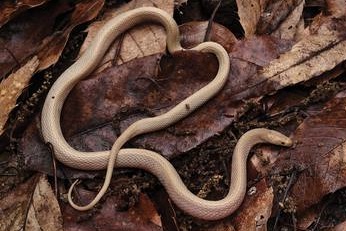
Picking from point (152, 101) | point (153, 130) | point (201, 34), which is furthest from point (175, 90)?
point (201, 34)

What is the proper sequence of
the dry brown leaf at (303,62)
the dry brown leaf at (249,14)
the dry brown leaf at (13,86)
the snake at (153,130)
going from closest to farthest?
1. the snake at (153,130)
2. the dry brown leaf at (13,86)
3. the dry brown leaf at (303,62)
4. the dry brown leaf at (249,14)

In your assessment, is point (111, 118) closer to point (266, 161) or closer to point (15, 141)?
point (15, 141)

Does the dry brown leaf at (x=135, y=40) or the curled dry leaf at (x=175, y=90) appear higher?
the dry brown leaf at (x=135, y=40)

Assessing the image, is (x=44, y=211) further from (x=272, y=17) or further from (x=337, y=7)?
(x=337, y=7)

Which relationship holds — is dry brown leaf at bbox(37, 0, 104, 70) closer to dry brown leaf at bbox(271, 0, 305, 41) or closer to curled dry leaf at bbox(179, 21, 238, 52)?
curled dry leaf at bbox(179, 21, 238, 52)

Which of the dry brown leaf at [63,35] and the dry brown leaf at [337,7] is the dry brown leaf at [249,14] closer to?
the dry brown leaf at [337,7]

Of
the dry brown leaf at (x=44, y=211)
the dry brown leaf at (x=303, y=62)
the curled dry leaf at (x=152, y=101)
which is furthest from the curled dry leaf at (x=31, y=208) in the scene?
the dry brown leaf at (x=303, y=62)

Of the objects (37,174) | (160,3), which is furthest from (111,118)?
(160,3)
